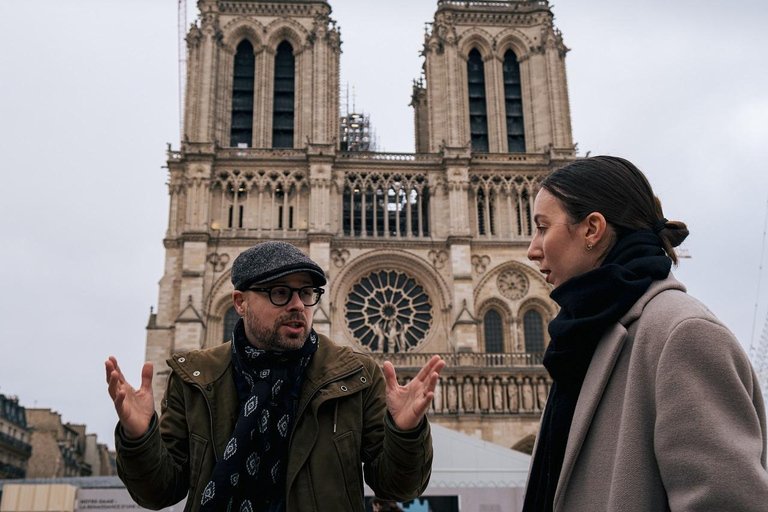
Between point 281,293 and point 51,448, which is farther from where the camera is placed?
point 51,448

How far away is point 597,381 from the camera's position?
2.50m

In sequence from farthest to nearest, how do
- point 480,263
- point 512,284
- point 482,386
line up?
point 480,263, point 512,284, point 482,386

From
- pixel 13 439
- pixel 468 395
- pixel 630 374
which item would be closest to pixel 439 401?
pixel 468 395

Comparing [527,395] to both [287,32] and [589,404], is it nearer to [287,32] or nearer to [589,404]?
[287,32]

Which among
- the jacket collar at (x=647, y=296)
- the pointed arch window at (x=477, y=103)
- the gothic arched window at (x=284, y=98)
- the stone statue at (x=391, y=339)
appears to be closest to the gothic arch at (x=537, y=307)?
the stone statue at (x=391, y=339)

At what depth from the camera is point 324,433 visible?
3449mm

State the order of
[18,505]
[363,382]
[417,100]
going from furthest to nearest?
1. [417,100]
2. [18,505]
3. [363,382]

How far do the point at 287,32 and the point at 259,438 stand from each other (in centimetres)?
3322

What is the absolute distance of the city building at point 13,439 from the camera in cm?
3819

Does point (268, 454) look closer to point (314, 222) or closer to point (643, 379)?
point (643, 379)

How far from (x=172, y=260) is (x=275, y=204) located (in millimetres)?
4700

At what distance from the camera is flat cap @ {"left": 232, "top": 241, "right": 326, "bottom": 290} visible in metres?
3.50

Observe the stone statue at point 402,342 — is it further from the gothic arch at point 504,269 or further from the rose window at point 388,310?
the gothic arch at point 504,269

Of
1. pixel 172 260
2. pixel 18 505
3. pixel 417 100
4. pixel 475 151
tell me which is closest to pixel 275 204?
pixel 172 260
